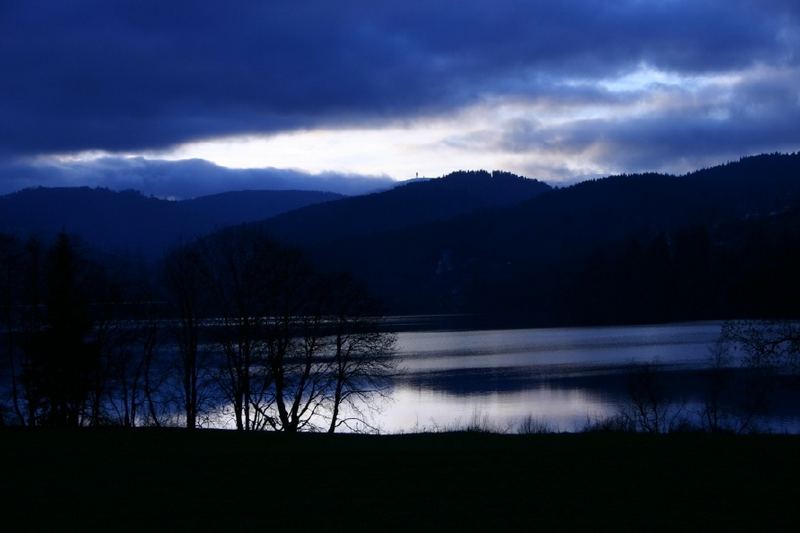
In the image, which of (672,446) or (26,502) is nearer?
(26,502)

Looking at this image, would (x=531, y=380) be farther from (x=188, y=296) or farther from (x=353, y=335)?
(x=188, y=296)

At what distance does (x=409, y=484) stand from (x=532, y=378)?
41.3 m

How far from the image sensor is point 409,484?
48.2ft

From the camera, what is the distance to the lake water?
41500 mm

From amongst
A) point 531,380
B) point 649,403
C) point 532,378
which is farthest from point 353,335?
point 532,378

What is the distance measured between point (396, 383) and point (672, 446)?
36.8 meters

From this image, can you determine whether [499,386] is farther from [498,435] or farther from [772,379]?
[498,435]

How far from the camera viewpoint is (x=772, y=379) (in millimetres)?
45750

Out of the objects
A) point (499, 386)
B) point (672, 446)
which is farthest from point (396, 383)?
point (672, 446)

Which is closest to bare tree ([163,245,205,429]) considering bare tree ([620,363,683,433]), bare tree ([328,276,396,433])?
bare tree ([328,276,396,433])

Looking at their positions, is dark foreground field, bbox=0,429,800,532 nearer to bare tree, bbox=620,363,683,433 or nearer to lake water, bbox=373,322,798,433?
lake water, bbox=373,322,798,433

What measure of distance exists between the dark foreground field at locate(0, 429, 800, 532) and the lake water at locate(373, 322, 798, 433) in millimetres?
14511

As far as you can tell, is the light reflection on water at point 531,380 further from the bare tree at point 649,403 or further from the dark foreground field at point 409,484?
the dark foreground field at point 409,484

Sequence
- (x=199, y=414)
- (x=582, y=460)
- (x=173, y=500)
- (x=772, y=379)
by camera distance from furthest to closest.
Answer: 1. (x=772, y=379)
2. (x=199, y=414)
3. (x=582, y=460)
4. (x=173, y=500)
